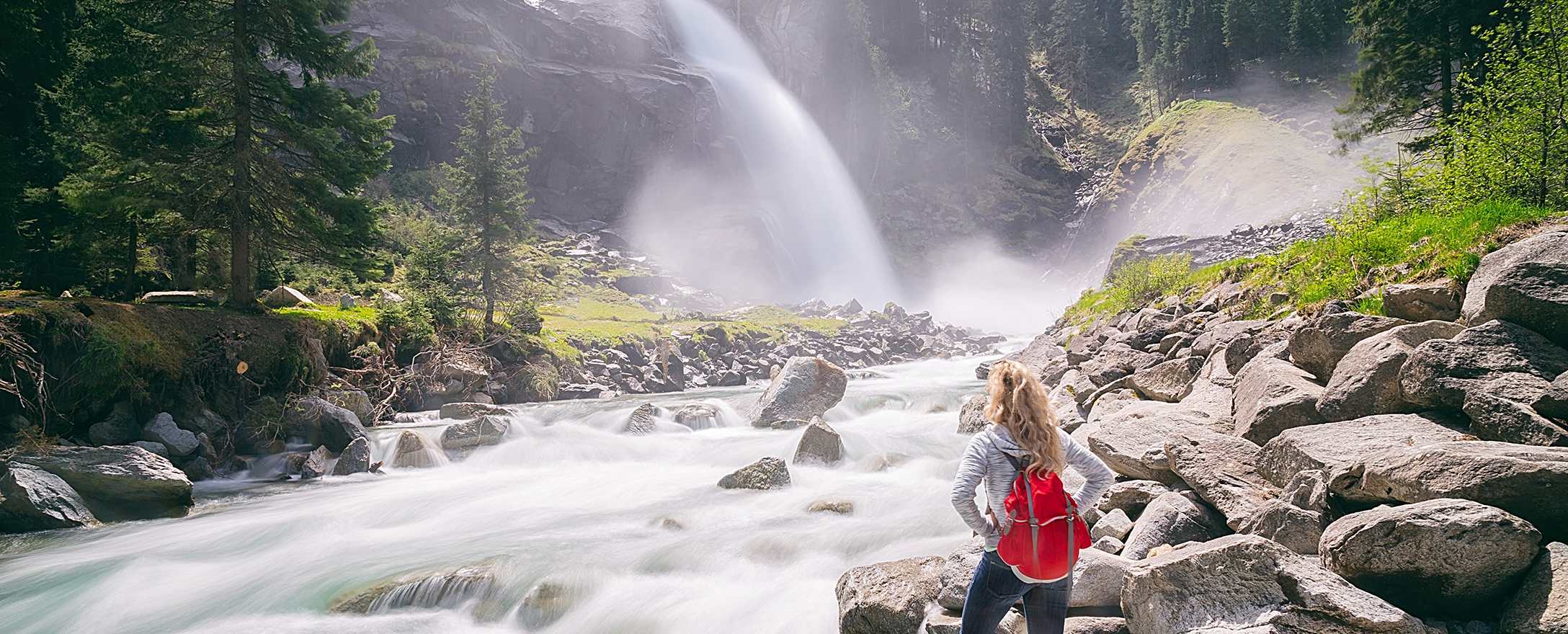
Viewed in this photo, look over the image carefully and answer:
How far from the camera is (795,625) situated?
661cm

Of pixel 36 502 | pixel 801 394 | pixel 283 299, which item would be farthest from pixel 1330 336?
pixel 283 299

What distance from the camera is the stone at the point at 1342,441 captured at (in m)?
5.04

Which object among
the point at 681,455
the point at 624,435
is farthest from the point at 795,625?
the point at 624,435

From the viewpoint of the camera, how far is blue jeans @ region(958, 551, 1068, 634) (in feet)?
13.1

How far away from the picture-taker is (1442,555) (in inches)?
152

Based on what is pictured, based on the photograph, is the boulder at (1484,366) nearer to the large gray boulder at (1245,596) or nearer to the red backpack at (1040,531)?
the large gray boulder at (1245,596)

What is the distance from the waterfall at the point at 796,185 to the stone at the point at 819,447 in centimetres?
5467

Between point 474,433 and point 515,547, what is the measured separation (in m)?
7.55

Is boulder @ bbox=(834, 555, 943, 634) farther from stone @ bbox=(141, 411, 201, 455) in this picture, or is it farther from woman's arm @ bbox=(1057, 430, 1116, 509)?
stone @ bbox=(141, 411, 201, 455)

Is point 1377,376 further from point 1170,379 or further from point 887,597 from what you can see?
point 887,597

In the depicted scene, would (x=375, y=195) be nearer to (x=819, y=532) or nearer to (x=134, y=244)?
(x=134, y=244)

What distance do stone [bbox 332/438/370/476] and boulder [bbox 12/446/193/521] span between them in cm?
287

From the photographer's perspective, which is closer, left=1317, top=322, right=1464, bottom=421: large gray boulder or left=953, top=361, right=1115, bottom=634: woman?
left=953, top=361, right=1115, bottom=634: woman

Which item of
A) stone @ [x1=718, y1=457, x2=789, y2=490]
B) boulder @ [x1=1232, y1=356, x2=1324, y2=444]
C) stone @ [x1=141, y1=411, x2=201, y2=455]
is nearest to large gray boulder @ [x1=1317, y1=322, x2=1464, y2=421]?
boulder @ [x1=1232, y1=356, x2=1324, y2=444]
